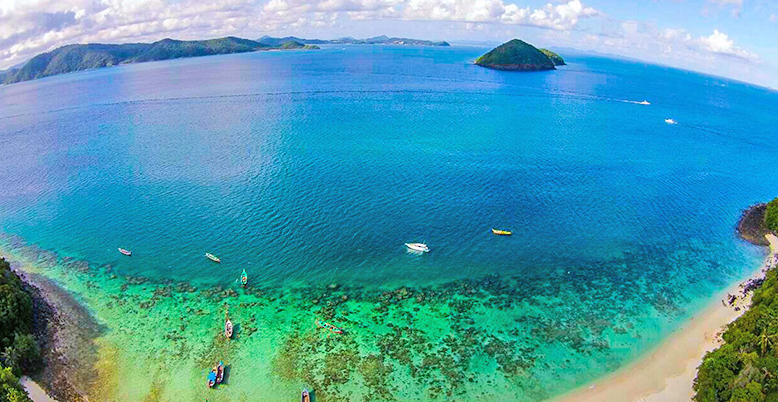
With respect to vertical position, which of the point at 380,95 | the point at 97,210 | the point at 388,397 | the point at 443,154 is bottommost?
the point at 388,397

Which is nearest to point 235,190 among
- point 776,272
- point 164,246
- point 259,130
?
point 164,246

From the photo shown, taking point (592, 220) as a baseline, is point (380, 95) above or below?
above

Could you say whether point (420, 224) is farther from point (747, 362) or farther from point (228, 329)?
point (747, 362)

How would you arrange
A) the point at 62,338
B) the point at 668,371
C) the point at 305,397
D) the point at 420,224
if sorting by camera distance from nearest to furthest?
the point at 305,397, the point at 668,371, the point at 62,338, the point at 420,224

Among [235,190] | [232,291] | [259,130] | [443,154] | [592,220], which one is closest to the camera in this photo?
[232,291]

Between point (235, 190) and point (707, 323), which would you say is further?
point (235, 190)

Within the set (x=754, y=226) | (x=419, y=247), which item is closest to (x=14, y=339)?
(x=419, y=247)

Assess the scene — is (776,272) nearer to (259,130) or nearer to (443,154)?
(443,154)
